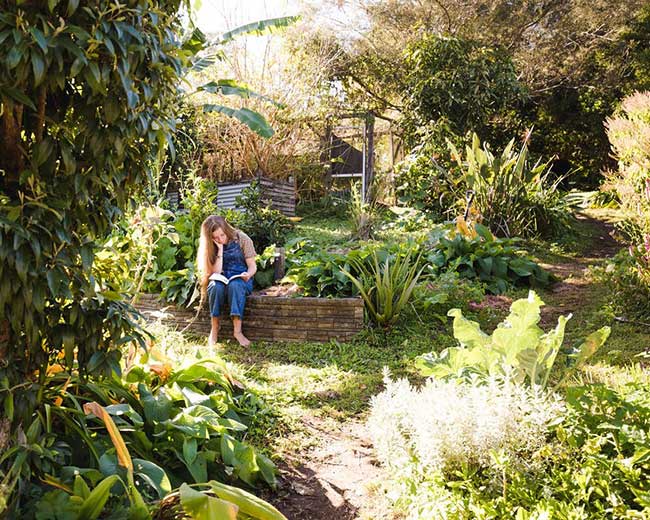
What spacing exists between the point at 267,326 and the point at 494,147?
9.60 m

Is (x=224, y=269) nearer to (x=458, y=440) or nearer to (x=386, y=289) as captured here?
(x=386, y=289)

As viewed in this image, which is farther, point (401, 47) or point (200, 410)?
point (401, 47)

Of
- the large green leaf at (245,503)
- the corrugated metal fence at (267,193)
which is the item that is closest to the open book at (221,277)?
the large green leaf at (245,503)

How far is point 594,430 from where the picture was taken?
2162 mm

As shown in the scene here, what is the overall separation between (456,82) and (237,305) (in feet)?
23.5

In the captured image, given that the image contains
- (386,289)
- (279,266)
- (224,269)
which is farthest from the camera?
(279,266)

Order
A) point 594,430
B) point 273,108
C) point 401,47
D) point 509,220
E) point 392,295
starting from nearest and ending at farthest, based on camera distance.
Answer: point 594,430
point 392,295
point 509,220
point 273,108
point 401,47

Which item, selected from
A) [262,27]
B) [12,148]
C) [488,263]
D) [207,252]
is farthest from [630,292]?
[262,27]

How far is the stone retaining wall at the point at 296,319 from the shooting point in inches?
205

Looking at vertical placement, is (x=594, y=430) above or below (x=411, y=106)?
below

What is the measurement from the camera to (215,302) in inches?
211

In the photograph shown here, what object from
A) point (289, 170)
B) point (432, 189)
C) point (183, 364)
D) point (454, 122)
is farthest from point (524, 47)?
point (183, 364)

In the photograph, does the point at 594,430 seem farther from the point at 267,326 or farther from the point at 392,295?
the point at 267,326

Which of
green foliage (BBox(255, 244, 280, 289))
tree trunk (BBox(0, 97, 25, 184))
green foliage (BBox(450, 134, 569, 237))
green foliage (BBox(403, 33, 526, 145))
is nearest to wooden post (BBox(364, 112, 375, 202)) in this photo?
green foliage (BBox(403, 33, 526, 145))
